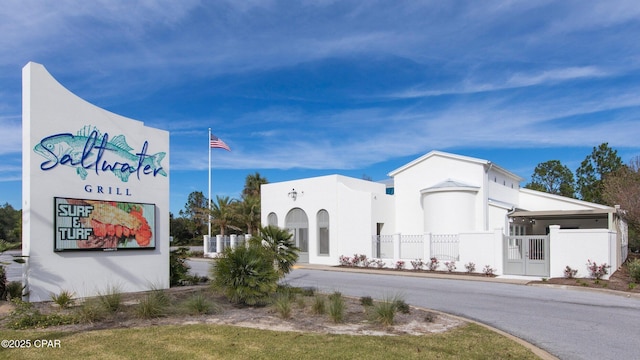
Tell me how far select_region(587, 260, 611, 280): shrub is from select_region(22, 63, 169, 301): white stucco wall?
1643cm

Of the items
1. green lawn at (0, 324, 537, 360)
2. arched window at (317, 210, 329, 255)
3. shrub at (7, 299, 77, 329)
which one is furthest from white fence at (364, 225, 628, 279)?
shrub at (7, 299, 77, 329)

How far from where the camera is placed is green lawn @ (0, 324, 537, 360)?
6.49 meters

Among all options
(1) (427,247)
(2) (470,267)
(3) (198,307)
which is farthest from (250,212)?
(3) (198,307)

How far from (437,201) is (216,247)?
20292 millimetres

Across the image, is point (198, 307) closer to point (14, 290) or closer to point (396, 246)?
point (14, 290)

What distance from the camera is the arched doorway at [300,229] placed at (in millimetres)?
29812

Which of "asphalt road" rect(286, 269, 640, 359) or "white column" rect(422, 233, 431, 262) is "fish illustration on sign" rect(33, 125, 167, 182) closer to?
"asphalt road" rect(286, 269, 640, 359)

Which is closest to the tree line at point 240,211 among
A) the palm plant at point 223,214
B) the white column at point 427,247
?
the palm plant at point 223,214

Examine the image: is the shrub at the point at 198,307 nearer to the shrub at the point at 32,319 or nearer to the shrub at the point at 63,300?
the shrub at the point at 32,319

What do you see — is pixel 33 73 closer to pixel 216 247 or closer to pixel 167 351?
pixel 167 351

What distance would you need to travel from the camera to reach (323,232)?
29.1 metres

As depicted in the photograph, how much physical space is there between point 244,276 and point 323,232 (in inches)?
736

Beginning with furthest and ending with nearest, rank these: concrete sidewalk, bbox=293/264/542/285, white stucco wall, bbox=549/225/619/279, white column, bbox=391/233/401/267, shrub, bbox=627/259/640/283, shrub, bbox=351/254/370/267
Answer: shrub, bbox=351/254/370/267 → white column, bbox=391/233/401/267 → concrete sidewalk, bbox=293/264/542/285 → white stucco wall, bbox=549/225/619/279 → shrub, bbox=627/259/640/283

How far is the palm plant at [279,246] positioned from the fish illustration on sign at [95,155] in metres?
4.27
